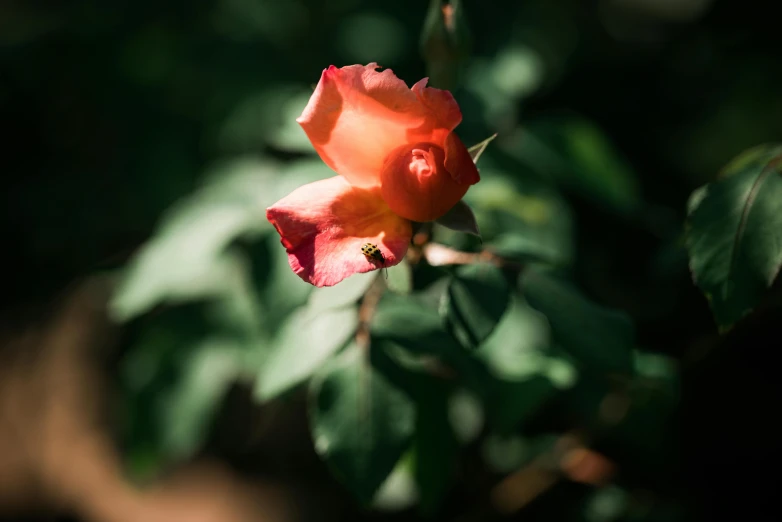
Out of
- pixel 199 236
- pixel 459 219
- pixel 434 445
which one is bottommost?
pixel 434 445

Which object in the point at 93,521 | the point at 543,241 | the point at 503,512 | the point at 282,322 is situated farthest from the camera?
the point at 93,521

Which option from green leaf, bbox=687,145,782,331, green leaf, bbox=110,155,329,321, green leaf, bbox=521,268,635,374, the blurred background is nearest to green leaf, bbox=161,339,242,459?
the blurred background

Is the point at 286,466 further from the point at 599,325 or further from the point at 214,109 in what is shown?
the point at 599,325

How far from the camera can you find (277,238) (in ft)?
3.67

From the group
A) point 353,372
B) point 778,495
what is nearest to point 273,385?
point 353,372

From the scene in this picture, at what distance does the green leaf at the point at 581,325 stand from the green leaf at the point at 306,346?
0.82 feet

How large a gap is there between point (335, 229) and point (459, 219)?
0.48ft

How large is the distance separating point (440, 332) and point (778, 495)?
2.93 ft

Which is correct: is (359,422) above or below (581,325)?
below

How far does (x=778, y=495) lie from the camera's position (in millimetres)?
1345

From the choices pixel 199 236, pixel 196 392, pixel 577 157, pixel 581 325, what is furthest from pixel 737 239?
pixel 196 392

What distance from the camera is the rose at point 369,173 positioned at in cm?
66

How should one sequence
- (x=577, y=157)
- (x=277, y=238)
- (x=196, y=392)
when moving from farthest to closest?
(x=196, y=392) → (x=577, y=157) → (x=277, y=238)

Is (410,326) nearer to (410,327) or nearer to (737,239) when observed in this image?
(410,327)
